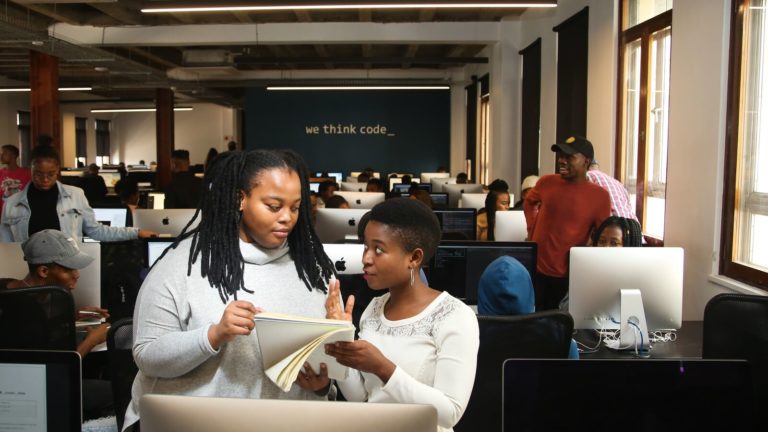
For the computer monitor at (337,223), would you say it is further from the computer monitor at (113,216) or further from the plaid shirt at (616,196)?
the computer monitor at (113,216)

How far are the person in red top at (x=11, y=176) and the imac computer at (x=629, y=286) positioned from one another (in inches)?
206

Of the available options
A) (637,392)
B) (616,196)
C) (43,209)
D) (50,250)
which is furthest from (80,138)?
(637,392)

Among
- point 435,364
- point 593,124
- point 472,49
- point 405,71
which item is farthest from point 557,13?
point 405,71

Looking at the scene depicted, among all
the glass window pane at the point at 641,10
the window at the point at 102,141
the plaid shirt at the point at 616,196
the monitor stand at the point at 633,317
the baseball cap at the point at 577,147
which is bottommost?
the monitor stand at the point at 633,317

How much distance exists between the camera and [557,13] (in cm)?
943

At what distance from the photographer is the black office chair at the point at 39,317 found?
9.98 feet

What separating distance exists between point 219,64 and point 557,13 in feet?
22.1

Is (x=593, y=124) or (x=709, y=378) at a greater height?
(x=593, y=124)

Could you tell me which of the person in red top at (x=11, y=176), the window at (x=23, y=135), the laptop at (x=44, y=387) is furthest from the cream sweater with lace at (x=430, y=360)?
the window at (x=23, y=135)

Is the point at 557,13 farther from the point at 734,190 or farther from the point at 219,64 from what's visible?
the point at 219,64

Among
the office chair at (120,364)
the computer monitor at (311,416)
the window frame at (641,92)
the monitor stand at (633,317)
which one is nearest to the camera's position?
the computer monitor at (311,416)

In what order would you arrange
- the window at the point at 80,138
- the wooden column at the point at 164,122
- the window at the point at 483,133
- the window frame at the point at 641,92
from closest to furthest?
the window frame at the point at 641,92, the window at the point at 483,133, the wooden column at the point at 164,122, the window at the point at 80,138

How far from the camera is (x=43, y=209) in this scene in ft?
16.0

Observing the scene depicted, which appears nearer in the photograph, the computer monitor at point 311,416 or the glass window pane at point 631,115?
the computer monitor at point 311,416
